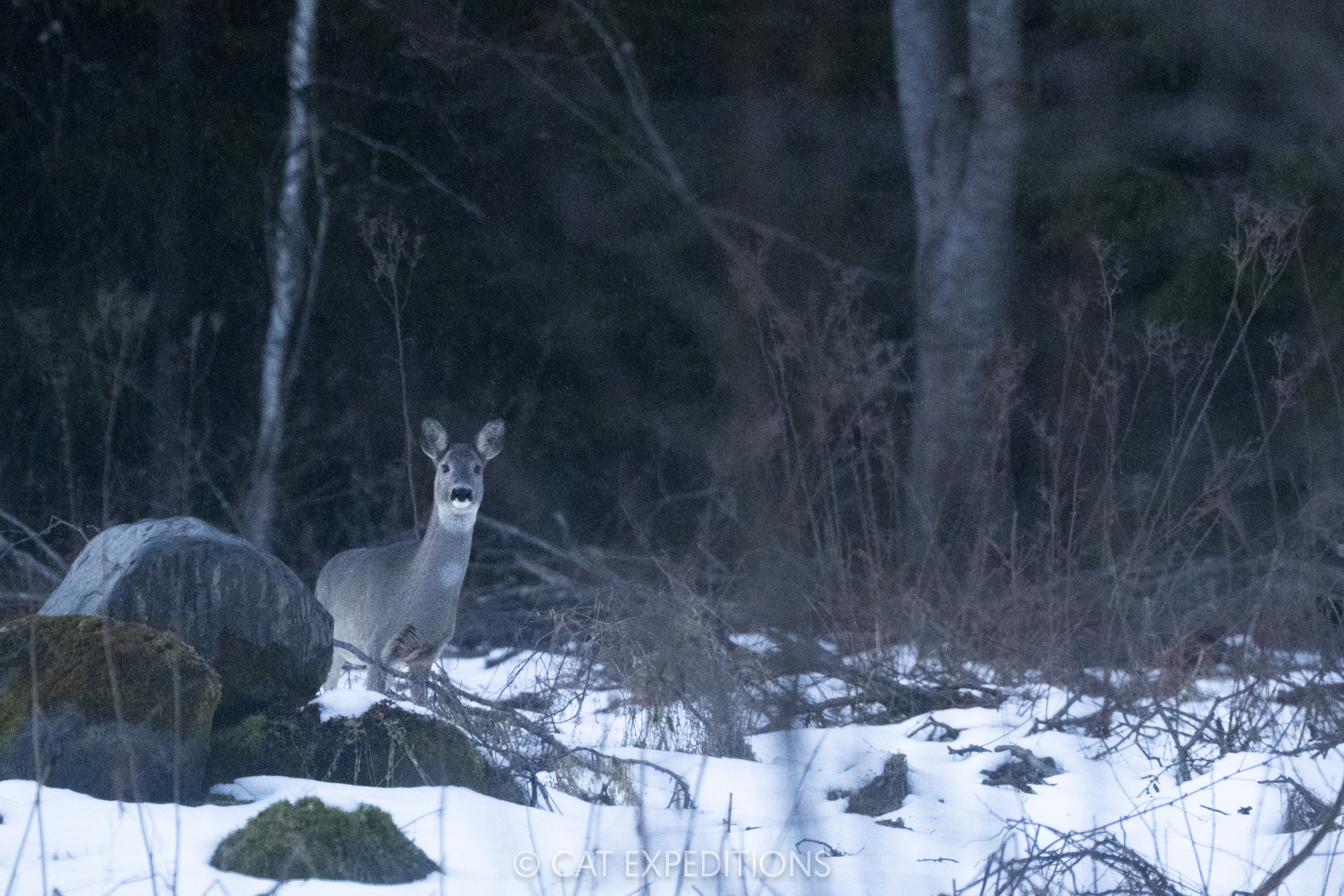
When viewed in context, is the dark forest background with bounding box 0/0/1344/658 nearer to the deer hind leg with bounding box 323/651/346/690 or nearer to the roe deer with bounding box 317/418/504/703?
A: the roe deer with bounding box 317/418/504/703

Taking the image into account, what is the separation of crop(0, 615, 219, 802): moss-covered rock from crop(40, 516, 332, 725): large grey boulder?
34cm

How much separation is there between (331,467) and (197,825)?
836 cm

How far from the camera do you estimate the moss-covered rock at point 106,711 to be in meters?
3.99

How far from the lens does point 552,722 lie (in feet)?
17.4

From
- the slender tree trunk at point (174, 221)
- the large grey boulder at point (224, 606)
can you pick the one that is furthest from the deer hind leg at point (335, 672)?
the slender tree trunk at point (174, 221)

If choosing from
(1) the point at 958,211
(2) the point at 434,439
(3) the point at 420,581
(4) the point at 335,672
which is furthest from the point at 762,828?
(1) the point at 958,211

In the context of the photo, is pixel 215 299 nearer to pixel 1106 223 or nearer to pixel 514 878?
pixel 1106 223

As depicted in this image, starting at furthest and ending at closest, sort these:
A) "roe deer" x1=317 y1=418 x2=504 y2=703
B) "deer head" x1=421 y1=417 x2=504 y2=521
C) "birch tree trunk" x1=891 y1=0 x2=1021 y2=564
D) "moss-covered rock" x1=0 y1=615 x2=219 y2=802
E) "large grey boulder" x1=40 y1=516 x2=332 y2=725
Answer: "birch tree trunk" x1=891 y1=0 x2=1021 y2=564 < "deer head" x1=421 y1=417 x2=504 y2=521 < "roe deer" x1=317 y1=418 x2=504 y2=703 < "large grey boulder" x1=40 y1=516 x2=332 y2=725 < "moss-covered rock" x1=0 y1=615 x2=219 y2=802

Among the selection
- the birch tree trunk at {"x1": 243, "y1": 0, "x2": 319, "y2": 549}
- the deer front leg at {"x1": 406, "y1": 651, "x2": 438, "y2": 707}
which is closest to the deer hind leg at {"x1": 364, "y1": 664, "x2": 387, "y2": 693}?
the deer front leg at {"x1": 406, "y1": 651, "x2": 438, "y2": 707}

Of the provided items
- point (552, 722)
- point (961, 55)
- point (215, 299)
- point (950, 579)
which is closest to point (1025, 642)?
point (950, 579)

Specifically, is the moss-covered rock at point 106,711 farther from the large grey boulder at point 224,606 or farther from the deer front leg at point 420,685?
the deer front leg at point 420,685

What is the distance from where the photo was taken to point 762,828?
4.22 metres

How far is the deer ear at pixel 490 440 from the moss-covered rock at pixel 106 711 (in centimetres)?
341

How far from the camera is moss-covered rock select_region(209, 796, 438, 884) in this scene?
3.49m
